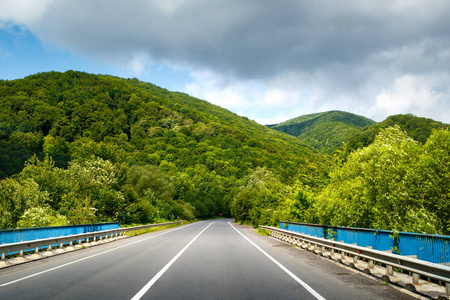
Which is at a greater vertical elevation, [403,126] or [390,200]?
[403,126]

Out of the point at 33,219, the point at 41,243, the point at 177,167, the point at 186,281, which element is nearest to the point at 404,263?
the point at 186,281

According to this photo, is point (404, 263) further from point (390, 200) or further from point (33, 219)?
point (33, 219)

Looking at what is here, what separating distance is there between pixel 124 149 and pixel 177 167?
27157 mm

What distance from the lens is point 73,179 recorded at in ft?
126

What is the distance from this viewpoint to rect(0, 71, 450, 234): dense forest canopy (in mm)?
17516

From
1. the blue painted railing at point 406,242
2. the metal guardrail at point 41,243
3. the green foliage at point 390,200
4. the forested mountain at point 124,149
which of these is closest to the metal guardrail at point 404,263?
the blue painted railing at point 406,242

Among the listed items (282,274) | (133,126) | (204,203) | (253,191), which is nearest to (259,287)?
(282,274)

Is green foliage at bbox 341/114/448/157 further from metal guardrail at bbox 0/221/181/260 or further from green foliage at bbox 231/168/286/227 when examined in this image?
metal guardrail at bbox 0/221/181/260

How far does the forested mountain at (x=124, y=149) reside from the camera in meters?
45.1

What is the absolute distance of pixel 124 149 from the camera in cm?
10544

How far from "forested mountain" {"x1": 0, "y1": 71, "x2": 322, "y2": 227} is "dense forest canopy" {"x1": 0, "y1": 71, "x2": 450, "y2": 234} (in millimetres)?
318

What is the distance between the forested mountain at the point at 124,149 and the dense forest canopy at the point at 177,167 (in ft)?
1.04

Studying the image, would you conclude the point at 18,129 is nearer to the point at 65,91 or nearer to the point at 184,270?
the point at 65,91

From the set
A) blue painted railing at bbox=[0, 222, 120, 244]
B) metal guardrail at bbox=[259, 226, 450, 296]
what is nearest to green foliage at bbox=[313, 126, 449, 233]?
metal guardrail at bbox=[259, 226, 450, 296]
